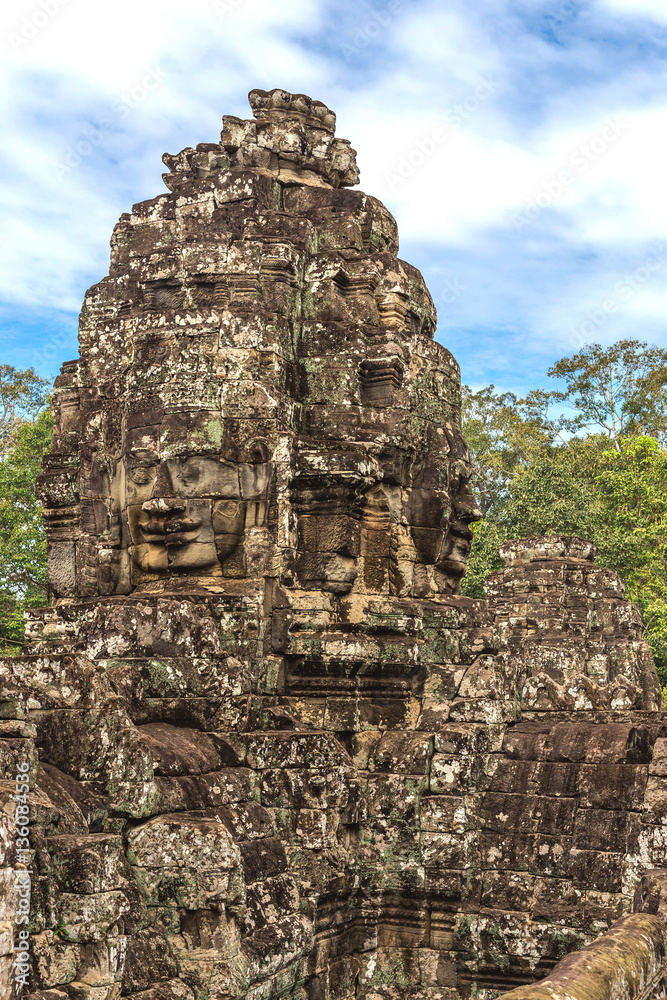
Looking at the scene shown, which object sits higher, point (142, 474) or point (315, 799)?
point (142, 474)

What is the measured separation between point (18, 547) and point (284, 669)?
54.7 ft

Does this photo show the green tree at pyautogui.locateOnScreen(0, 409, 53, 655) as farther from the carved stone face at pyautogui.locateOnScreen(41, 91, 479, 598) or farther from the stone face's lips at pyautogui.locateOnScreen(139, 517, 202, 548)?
the stone face's lips at pyautogui.locateOnScreen(139, 517, 202, 548)

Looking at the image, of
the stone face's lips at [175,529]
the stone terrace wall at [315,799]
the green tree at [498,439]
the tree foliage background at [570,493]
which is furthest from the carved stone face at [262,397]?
the green tree at [498,439]

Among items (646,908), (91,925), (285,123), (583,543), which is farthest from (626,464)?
(91,925)

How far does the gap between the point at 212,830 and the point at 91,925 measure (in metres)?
0.98

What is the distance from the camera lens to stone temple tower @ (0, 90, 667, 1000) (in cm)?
585

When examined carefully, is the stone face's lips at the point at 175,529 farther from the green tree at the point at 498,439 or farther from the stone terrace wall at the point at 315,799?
the green tree at the point at 498,439

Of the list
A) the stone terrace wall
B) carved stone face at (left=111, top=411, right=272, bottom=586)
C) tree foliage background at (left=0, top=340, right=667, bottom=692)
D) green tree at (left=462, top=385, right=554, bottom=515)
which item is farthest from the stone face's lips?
green tree at (left=462, top=385, right=554, bottom=515)

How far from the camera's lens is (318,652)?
8.39 meters

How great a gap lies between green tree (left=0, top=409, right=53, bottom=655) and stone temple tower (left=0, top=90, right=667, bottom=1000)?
1420cm

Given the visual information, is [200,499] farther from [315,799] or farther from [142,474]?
[315,799]

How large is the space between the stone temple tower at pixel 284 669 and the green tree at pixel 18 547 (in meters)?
14.2

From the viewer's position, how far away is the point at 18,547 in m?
23.8

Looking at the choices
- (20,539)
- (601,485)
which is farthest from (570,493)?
(20,539)
